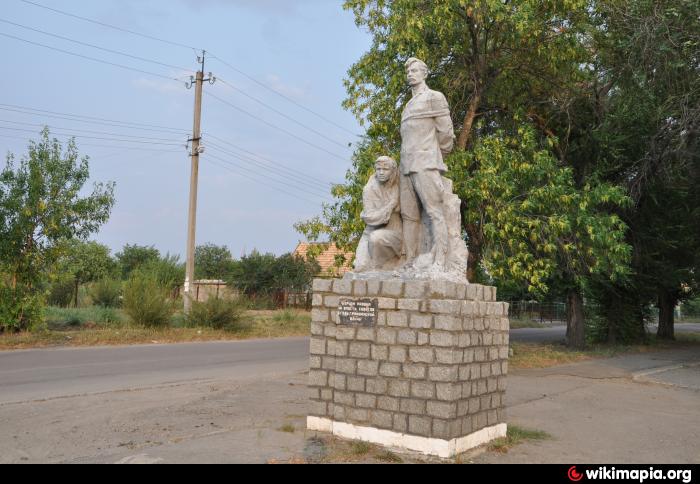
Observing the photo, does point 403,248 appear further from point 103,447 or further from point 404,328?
point 103,447

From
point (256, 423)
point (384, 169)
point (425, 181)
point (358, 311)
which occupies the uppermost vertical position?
point (384, 169)

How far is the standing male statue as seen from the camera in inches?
287

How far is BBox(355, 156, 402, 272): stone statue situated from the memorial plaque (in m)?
0.51

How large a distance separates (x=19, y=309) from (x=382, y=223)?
13765mm

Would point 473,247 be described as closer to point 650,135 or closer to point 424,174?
point 650,135

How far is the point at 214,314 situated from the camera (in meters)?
22.0

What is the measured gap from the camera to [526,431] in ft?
26.8

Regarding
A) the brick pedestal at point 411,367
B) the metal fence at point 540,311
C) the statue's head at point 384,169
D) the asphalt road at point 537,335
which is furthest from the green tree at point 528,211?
the metal fence at point 540,311

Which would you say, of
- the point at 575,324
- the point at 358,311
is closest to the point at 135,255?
the point at 575,324

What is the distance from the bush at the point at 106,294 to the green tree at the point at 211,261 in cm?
2272

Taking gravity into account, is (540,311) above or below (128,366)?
above

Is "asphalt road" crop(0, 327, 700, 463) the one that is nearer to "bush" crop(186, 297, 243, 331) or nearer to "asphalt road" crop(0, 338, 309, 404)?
"asphalt road" crop(0, 338, 309, 404)

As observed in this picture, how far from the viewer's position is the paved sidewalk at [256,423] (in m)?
6.54

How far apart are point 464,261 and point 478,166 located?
8129mm
